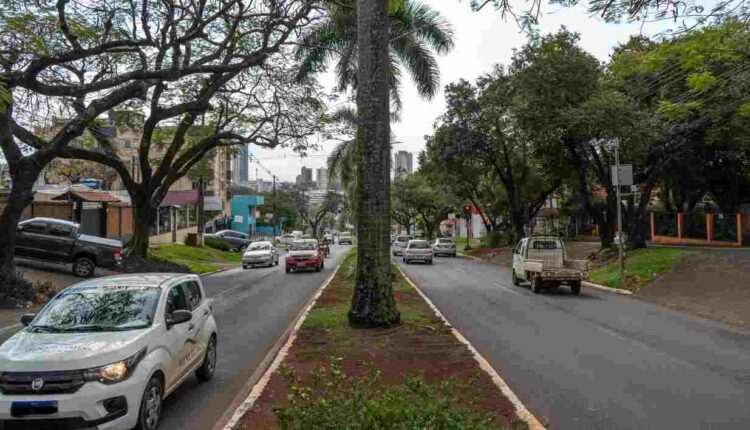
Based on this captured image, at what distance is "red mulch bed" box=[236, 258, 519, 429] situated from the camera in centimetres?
636

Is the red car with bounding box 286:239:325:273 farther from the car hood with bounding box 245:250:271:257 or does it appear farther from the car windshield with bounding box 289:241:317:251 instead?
the car hood with bounding box 245:250:271:257

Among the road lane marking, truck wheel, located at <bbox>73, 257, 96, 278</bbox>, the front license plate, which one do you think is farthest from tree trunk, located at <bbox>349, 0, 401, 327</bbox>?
truck wheel, located at <bbox>73, 257, 96, 278</bbox>

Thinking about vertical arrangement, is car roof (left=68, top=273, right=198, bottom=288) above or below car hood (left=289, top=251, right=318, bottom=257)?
above

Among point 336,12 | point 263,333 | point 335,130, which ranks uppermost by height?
point 336,12

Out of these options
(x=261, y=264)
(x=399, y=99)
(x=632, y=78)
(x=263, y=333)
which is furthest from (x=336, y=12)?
(x=261, y=264)

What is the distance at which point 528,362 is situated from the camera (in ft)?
29.8

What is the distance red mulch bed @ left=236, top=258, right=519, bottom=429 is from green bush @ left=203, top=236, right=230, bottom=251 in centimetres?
4009

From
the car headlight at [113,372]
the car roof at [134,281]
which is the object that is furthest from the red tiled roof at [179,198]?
the car headlight at [113,372]

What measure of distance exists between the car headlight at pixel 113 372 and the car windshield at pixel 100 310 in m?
0.73

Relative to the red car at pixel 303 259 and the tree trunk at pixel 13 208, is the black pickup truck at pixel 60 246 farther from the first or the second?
the red car at pixel 303 259

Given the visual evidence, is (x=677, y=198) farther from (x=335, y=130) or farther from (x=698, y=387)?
(x=698, y=387)

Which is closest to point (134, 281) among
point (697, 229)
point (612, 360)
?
point (612, 360)

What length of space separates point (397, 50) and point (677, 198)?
92.6ft

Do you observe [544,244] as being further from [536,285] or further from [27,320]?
[27,320]
